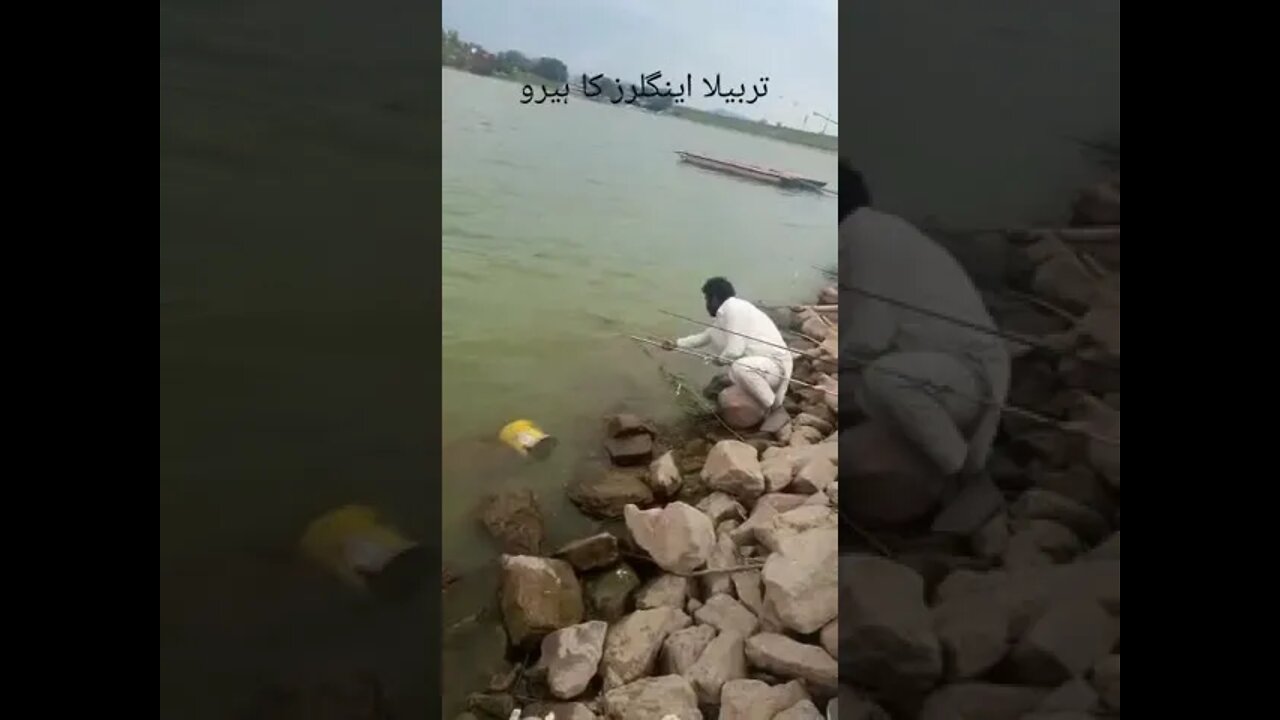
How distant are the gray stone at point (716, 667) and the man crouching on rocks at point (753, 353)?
0.26 metres

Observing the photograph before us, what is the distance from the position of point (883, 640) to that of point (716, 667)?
21cm

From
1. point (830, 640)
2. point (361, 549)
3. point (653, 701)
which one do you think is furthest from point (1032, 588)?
point (361, 549)

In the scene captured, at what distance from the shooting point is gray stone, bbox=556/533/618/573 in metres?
1.17

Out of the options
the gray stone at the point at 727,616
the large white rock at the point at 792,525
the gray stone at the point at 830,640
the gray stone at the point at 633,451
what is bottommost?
the gray stone at the point at 830,640

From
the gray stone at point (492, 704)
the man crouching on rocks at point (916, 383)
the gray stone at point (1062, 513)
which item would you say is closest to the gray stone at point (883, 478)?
the man crouching on rocks at point (916, 383)

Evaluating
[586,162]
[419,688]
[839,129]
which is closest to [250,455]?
[419,688]

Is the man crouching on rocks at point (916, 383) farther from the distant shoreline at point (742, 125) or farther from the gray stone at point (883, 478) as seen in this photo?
the distant shoreline at point (742, 125)

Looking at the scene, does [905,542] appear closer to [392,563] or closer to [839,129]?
[839,129]

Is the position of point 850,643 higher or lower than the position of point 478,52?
lower

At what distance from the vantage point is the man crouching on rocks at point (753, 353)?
3.85 feet

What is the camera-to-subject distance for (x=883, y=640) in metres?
1.17
